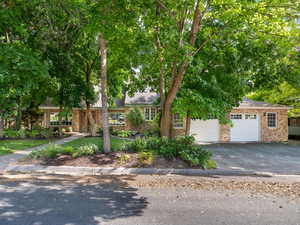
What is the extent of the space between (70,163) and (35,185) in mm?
1855

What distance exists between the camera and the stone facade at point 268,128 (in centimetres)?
1539

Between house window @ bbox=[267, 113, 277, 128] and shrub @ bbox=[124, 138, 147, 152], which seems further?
house window @ bbox=[267, 113, 277, 128]


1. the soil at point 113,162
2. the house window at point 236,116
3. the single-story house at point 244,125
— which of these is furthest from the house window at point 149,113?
the soil at point 113,162

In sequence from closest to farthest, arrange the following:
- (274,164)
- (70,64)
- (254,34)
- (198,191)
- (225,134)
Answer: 1. (198,191)
2. (274,164)
3. (254,34)
4. (70,64)
5. (225,134)

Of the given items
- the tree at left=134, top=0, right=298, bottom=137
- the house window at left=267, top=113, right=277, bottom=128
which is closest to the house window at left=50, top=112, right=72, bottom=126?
the tree at left=134, top=0, right=298, bottom=137

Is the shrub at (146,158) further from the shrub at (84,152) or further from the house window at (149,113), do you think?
the house window at (149,113)

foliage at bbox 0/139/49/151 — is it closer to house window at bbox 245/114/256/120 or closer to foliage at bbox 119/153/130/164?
foliage at bbox 119/153/130/164

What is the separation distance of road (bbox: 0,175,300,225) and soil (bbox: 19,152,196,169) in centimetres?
92

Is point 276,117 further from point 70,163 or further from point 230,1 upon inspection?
point 70,163

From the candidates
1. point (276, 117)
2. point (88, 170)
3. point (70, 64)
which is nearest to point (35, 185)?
point (88, 170)

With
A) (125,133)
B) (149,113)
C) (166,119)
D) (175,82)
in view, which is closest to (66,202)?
(166,119)

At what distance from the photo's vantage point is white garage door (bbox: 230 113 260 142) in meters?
15.4

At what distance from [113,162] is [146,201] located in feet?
10.2

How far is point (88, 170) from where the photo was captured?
6.53m
